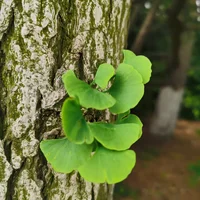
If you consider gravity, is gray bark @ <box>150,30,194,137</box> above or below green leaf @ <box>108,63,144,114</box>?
below

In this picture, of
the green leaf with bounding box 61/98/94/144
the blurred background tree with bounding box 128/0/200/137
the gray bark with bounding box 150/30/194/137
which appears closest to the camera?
the green leaf with bounding box 61/98/94/144

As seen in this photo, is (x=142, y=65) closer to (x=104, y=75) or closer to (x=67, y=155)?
(x=104, y=75)

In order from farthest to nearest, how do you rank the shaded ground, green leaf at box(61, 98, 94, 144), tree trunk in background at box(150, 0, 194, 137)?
Result: tree trunk in background at box(150, 0, 194, 137), the shaded ground, green leaf at box(61, 98, 94, 144)

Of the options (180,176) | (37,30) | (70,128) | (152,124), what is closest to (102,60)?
(37,30)

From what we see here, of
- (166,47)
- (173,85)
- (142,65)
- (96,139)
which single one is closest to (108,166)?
(96,139)

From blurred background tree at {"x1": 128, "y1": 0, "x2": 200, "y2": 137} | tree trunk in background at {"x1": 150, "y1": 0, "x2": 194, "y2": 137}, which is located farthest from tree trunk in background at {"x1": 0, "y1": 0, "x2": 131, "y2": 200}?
tree trunk in background at {"x1": 150, "y1": 0, "x2": 194, "y2": 137}

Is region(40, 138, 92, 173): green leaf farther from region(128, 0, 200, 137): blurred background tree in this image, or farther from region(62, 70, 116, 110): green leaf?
region(128, 0, 200, 137): blurred background tree

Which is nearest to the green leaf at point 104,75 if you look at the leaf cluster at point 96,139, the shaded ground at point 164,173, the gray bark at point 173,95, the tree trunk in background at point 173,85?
the leaf cluster at point 96,139
